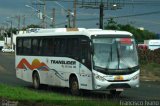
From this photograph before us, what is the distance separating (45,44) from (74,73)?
148 inches

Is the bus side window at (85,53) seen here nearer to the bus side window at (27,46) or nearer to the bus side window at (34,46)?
the bus side window at (34,46)

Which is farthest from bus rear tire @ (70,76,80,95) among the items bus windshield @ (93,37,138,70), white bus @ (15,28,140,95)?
bus windshield @ (93,37,138,70)

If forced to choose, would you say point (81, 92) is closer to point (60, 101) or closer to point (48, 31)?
point (48, 31)

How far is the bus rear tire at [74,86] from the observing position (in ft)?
76.8

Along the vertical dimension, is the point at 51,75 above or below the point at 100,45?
below

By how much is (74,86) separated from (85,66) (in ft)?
4.77

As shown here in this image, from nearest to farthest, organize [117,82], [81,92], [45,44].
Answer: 1. [117,82]
2. [81,92]
3. [45,44]

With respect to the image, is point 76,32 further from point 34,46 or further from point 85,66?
point 34,46

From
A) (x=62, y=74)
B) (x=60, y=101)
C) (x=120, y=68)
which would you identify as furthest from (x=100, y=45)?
(x=60, y=101)

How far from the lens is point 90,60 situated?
878 inches

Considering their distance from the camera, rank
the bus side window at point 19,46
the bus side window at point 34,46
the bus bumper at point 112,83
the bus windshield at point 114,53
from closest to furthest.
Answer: the bus bumper at point 112,83 < the bus windshield at point 114,53 < the bus side window at point 34,46 < the bus side window at point 19,46

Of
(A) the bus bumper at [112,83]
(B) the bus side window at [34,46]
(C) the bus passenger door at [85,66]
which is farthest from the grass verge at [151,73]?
(A) the bus bumper at [112,83]

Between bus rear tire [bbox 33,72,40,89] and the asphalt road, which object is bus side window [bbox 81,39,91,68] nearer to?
the asphalt road

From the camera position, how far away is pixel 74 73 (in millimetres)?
23844
